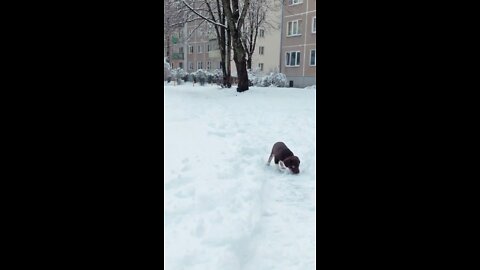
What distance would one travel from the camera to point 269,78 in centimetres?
2238

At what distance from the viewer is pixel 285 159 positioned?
4.71 m

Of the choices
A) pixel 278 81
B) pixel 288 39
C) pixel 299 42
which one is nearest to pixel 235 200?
pixel 278 81

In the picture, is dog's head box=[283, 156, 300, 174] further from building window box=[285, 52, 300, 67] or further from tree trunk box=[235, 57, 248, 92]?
building window box=[285, 52, 300, 67]

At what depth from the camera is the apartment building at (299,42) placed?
81.5ft

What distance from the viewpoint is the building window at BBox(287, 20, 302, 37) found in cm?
2608

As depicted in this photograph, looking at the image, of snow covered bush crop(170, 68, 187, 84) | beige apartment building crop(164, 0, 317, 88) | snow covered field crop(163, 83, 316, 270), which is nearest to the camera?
snow covered field crop(163, 83, 316, 270)

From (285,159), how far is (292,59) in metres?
23.4

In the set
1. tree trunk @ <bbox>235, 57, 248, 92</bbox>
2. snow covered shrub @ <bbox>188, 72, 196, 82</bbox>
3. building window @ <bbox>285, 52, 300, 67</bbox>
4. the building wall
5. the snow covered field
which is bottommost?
the snow covered field

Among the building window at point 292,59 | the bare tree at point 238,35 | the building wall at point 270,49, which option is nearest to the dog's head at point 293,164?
the bare tree at point 238,35

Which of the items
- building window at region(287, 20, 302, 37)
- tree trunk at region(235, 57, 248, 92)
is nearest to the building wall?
building window at region(287, 20, 302, 37)

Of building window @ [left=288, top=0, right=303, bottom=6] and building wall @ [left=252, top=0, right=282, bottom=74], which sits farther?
building wall @ [left=252, top=0, right=282, bottom=74]

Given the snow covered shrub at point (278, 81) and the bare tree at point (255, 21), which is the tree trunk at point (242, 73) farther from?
the snow covered shrub at point (278, 81)
